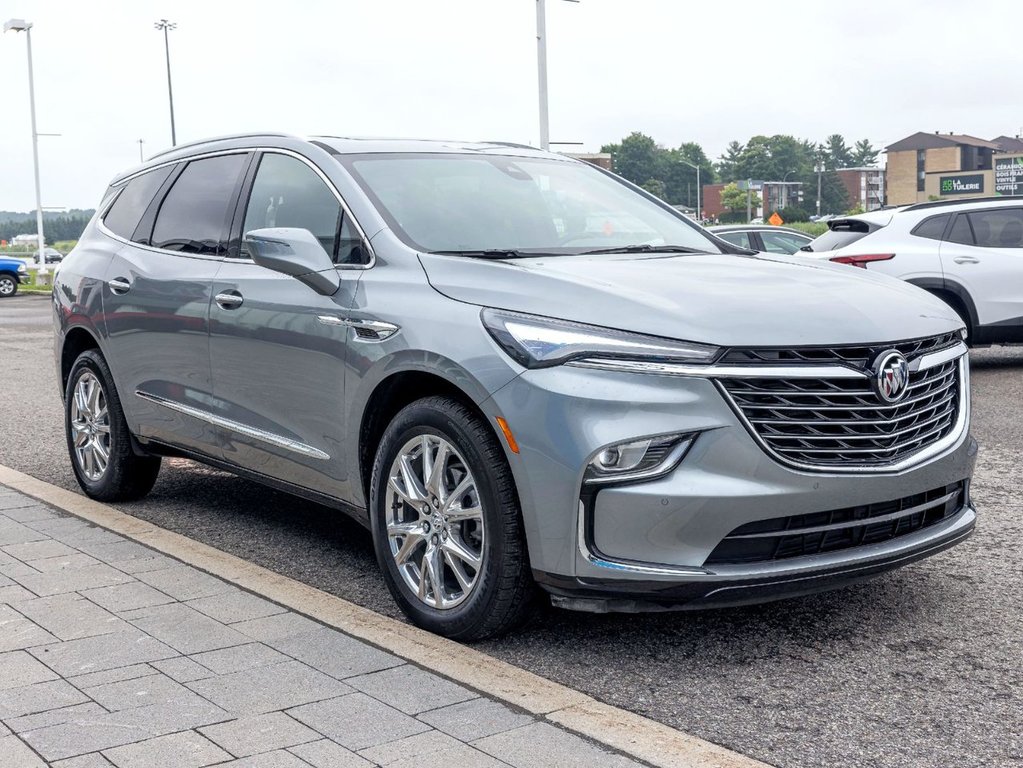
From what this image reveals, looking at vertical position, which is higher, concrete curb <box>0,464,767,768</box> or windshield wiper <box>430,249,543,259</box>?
windshield wiper <box>430,249,543,259</box>

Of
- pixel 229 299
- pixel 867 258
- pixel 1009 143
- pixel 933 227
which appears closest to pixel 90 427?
pixel 229 299

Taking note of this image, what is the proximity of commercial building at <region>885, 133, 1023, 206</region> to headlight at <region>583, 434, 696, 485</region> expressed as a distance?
5312 inches

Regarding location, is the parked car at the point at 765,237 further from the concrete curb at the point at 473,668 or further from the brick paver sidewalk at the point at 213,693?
the brick paver sidewalk at the point at 213,693

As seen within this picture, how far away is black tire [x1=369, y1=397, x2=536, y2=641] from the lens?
13.3 feet

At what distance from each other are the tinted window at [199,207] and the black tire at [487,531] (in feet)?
5.91

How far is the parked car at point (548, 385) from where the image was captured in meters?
3.83

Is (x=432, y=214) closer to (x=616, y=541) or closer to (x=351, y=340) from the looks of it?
(x=351, y=340)

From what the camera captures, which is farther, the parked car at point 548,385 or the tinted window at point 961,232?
the tinted window at point 961,232

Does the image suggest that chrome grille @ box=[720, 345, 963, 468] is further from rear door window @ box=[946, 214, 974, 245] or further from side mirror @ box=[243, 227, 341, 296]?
rear door window @ box=[946, 214, 974, 245]

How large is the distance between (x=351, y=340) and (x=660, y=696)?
1693mm

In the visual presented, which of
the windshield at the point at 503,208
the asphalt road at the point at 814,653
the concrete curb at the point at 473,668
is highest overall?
the windshield at the point at 503,208

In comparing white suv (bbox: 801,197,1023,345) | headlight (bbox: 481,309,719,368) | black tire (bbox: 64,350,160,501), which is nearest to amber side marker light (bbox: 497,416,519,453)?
headlight (bbox: 481,309,719,368)

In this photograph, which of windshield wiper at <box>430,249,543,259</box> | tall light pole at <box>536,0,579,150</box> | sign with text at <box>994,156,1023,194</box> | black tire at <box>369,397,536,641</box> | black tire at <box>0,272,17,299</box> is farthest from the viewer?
sign with text at <box>994,156,1023,194</box>

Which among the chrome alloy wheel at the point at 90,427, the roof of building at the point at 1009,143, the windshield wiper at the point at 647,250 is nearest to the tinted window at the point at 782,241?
the chrome alloy wheel at the point at 90,427
